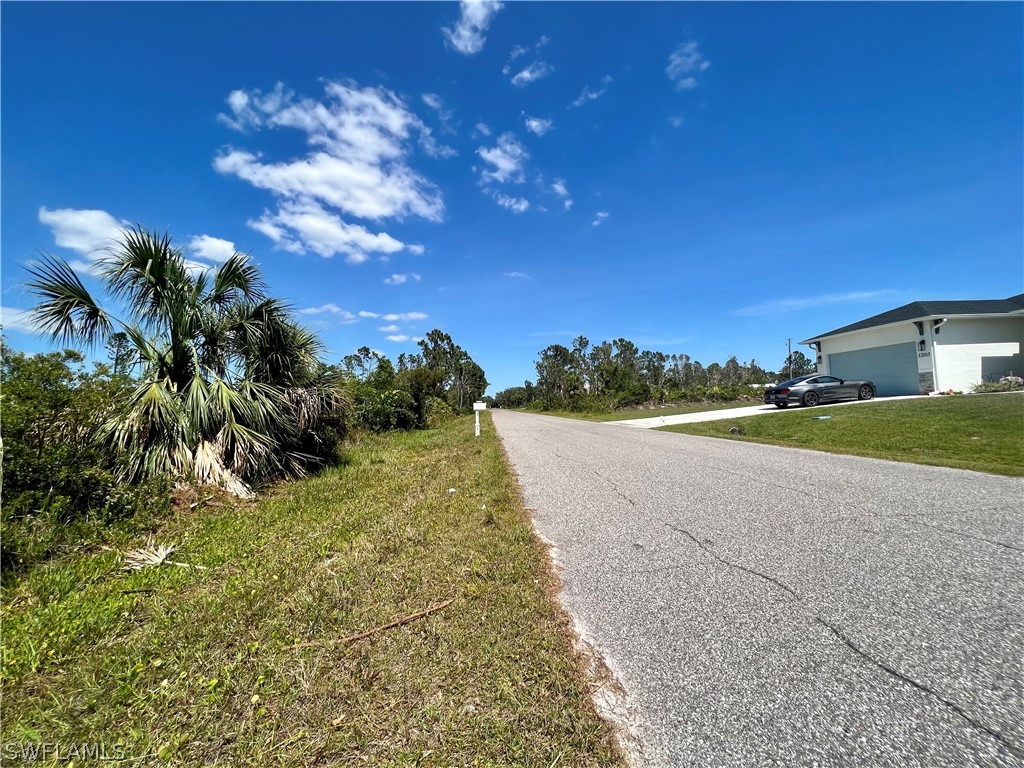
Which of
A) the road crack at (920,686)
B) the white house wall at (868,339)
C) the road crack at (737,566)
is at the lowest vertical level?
the road crack at (920,686)

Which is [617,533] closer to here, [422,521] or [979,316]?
[422,521]

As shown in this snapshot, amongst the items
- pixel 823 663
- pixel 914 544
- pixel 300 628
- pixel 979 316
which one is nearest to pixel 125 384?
pixel 300 628

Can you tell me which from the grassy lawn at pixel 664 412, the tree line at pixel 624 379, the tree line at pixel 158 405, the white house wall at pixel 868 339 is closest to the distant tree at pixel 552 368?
the tree line at pixel 624 379

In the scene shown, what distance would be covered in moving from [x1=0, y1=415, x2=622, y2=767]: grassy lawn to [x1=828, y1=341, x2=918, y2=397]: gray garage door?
22.2 meters

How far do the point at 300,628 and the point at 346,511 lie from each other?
8.97 feet

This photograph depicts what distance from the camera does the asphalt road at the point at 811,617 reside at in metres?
1.72

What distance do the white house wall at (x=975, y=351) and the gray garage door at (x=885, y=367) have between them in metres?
0.93

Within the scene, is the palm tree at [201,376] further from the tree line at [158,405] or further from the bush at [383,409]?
the bush at [383,409]

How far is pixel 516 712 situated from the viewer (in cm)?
188

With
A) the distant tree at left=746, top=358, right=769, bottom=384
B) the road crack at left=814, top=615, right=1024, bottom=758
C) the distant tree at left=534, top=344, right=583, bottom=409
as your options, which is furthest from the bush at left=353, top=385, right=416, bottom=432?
the distant tree at left=746, top=358, right=769, bottom=384

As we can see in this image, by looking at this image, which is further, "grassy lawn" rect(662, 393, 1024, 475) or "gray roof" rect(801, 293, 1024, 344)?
"gray roof" rect(801, 293, 1024, 344)

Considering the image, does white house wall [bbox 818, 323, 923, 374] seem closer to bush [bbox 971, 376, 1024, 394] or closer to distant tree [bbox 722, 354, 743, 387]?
bush [bbox 971, 376, 1024, 394]

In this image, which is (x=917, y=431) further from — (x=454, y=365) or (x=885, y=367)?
(x=454, y=365)

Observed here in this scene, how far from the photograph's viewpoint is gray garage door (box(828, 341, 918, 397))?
713 inches
